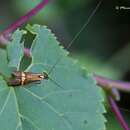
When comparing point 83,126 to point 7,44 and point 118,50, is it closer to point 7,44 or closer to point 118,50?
point 7,44

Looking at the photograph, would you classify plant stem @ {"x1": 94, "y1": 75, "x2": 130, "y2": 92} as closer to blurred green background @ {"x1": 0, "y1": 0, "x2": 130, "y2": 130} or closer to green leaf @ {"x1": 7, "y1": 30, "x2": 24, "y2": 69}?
green leaf @ {"x1": 7, "y1": 30, "x2": 24, "y2": 69}

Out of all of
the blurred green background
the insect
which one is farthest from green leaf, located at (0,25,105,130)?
the blurred green background

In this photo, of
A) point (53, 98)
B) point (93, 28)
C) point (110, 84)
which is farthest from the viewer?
point (93, 28)

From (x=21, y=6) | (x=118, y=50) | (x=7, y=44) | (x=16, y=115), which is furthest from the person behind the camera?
(x=118, y=50)

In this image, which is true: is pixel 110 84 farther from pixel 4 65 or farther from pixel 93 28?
pixel 93 28

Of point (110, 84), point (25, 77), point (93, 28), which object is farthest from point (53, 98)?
point (93, 28)

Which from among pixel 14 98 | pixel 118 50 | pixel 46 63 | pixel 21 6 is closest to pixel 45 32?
pixel 46 63

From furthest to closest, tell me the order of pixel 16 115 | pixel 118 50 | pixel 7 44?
A: pixel 118 50 → pixel 7 44 → pixel 16 115
